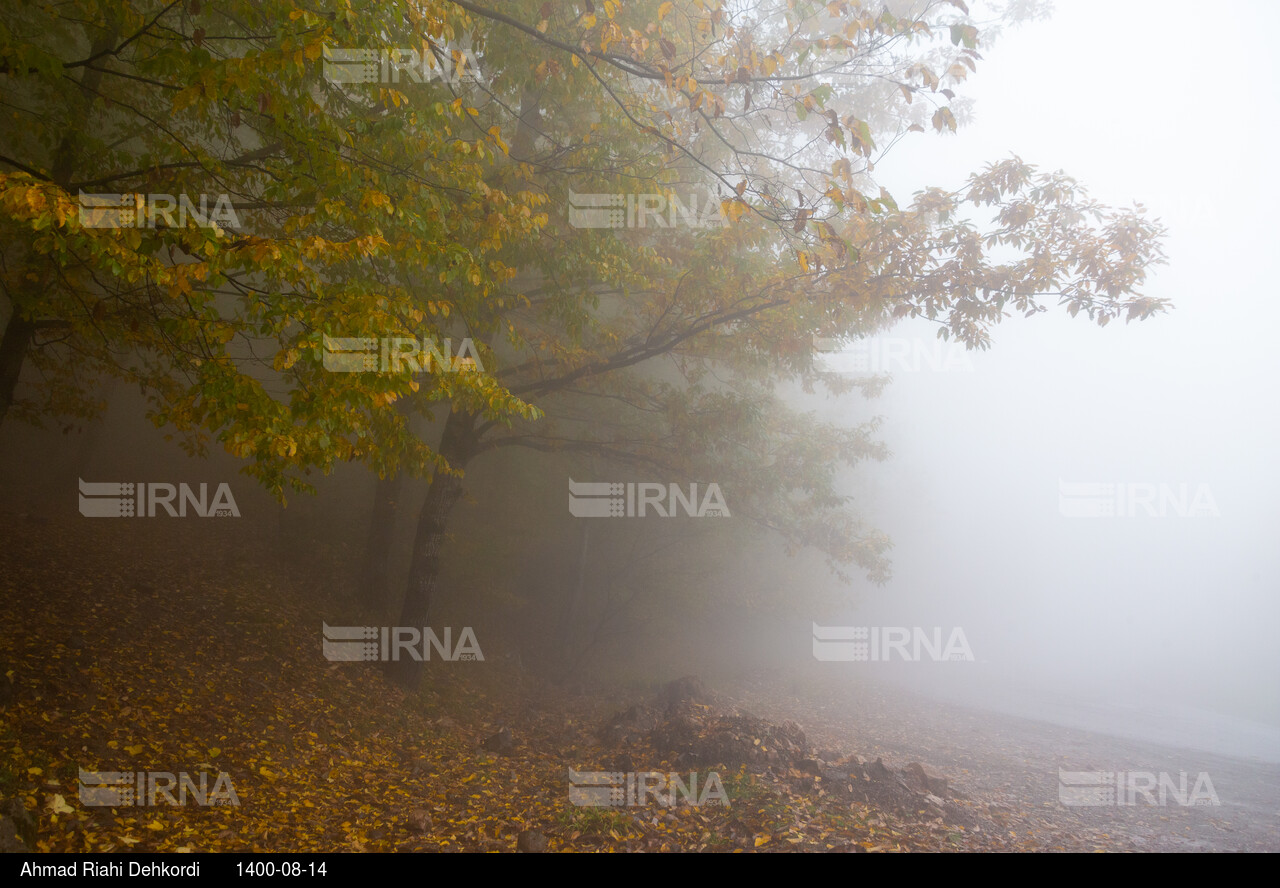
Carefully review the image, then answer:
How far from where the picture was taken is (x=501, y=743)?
A: 821 centimetres

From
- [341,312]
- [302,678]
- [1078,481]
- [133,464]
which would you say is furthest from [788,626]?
[1078,481]

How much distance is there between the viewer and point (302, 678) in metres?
8.11

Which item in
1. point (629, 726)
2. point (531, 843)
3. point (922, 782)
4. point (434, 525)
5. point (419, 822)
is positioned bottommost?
point (922, 782)

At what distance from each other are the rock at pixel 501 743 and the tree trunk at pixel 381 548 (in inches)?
170

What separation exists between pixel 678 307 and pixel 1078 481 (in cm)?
7351

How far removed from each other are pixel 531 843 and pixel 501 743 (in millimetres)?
2907

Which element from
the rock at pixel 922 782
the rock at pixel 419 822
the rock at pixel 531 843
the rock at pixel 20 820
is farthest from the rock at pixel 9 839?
the rock at pixel 922 782

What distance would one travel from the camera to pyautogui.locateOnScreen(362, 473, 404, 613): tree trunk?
38.4 feet

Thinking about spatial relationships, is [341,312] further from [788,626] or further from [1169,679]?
[1169,679]

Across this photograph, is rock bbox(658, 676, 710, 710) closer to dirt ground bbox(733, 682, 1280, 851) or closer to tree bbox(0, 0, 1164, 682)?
dirt ground bbox(733, 682, 1280, 851)

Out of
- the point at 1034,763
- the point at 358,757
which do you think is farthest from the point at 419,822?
the point at 1034,763

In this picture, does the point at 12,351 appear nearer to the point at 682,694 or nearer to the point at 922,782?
the point at 682,694

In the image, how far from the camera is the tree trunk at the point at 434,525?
32.1ft

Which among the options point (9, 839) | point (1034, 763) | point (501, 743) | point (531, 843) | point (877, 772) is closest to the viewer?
point (9, 839)
